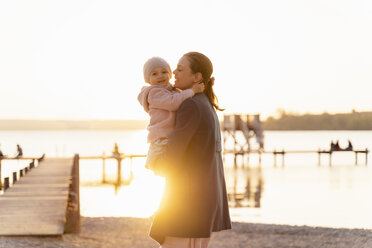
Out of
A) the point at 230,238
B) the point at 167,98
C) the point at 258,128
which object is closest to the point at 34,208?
the point at 230,238

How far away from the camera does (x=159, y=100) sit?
3572 millimetres

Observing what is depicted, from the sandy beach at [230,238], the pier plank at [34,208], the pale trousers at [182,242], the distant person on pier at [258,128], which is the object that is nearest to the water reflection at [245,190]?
the distant person on pier at [258,128]

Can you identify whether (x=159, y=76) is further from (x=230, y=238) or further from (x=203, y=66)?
(x=230, y=238)

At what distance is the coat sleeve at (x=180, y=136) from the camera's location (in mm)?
3510

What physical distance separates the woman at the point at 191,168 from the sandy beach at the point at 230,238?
319 inches

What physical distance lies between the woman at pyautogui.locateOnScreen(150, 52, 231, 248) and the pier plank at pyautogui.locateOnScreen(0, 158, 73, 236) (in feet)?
30.8

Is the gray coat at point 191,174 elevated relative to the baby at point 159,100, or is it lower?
lower

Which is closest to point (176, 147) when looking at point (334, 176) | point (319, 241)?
point (319, 241)

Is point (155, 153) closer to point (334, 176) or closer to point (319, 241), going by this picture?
point (319, 241)

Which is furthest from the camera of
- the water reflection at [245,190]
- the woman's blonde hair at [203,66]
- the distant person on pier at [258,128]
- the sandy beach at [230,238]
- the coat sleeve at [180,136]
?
the distant person on pier at [258,128]

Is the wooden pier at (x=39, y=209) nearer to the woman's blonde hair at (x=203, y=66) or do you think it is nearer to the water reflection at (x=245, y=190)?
the woman's blonde hair at (x=203, y=66)

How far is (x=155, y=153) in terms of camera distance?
3.60 m

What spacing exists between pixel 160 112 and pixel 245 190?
1636 inches

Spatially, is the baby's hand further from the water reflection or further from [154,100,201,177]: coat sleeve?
the water reflection
